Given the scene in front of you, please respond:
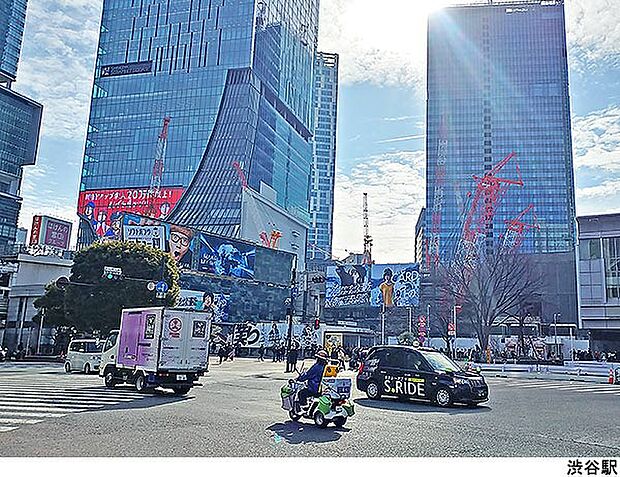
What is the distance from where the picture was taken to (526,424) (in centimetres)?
1256

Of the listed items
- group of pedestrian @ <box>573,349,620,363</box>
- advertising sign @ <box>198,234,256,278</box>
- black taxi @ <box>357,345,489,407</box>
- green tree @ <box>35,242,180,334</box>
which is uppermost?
advertising sign @ <box>198,234,256,278</box>

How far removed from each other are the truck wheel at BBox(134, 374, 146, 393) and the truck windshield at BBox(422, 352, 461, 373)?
8390 mm

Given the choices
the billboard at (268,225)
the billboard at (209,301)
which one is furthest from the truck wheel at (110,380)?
the billboard at (268,225)

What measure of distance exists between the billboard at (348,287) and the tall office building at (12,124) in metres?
75.6

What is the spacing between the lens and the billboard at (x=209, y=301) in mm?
66050

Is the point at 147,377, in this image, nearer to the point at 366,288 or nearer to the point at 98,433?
the point at 98,433

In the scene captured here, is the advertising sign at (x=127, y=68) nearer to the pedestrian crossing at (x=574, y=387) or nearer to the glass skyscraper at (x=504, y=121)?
the glass skyscraper at (x=504, y=121)

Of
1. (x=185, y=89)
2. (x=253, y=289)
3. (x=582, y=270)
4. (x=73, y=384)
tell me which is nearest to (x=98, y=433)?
(x=73, y=384)

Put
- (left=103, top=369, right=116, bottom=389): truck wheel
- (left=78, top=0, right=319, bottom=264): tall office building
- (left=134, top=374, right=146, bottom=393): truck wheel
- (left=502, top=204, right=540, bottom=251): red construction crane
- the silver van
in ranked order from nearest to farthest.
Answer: (left=134, top=374, right=146, bottom=393): truck wheel → (left=103, top=369, right=116, bottom=389): truck wheel → the silver van → (left=78, top=0, right=319, bottom=264): tall office building → (left=502, top=204, right=540, bottom=251): red construction crane

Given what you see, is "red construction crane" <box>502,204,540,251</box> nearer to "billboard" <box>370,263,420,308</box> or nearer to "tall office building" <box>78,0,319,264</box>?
"tall office building" <box>78,0,319,264</box>

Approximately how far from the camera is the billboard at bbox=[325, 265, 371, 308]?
86.4m

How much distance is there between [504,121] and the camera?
515ft

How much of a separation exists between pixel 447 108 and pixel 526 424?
516ft

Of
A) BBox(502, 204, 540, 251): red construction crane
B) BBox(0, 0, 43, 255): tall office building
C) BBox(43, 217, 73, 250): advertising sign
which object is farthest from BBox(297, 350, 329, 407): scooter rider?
BBox(0, 0, 43, 255): tall office building
